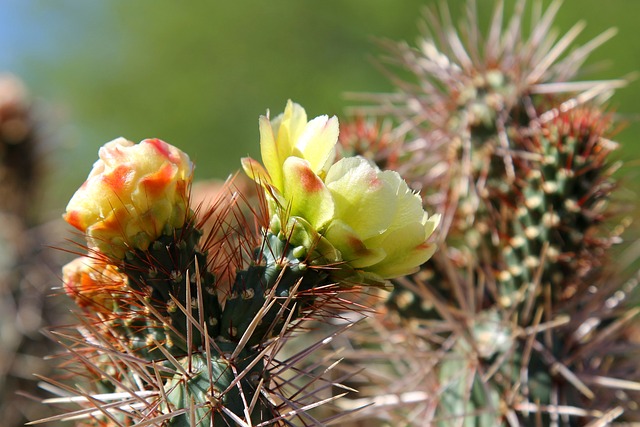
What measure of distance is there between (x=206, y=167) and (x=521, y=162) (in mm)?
5928

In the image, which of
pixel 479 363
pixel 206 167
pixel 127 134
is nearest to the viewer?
pixel 479 363

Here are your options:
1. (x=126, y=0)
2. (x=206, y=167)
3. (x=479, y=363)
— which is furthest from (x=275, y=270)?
(x=126, y=0)

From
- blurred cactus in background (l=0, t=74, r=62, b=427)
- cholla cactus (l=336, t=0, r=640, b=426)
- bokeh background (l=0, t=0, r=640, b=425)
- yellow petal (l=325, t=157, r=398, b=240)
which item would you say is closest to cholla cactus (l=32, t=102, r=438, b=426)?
yellow petal (l=325, t=157, r=398, b=240)

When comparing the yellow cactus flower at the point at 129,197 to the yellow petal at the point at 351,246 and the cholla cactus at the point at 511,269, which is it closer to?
the yellow petal at the point at 351,246

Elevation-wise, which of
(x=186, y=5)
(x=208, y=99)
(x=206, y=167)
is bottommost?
(x=206, y=167)

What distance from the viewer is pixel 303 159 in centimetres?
91

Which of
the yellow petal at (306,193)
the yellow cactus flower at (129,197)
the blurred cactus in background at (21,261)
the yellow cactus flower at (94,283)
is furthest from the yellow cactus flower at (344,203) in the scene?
the blurred cactus in background at (21,261)

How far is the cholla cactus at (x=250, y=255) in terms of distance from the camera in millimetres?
906

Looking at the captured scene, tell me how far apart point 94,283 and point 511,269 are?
898 mm

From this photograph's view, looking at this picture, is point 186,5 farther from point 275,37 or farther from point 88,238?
point 88,238

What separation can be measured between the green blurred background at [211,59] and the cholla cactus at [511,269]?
4.40 meters

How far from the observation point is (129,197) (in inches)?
36.6

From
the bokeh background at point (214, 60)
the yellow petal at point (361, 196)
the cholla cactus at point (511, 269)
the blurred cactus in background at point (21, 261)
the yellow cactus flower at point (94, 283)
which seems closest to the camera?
the yellow petal at point (361, 196)

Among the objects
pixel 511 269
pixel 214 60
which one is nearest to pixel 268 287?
pixel 511 269
